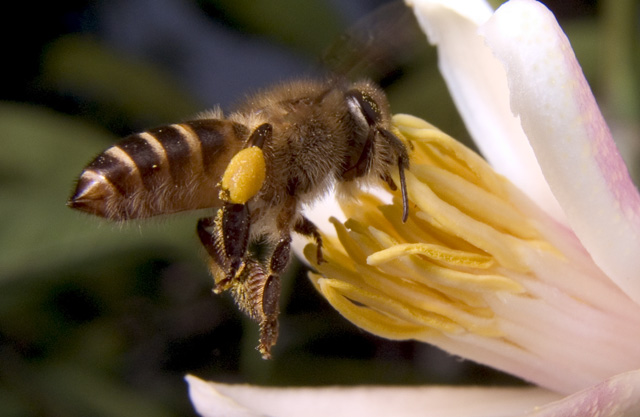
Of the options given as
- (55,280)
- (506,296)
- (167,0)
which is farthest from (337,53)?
(167,0)

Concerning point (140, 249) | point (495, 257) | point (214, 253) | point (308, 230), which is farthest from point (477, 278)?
point (140, 249)

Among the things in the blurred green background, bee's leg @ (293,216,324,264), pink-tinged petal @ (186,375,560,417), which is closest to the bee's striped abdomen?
bee's leg @ (293,216,324,264)

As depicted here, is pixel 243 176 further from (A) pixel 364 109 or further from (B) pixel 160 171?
(A) pixel 364 109

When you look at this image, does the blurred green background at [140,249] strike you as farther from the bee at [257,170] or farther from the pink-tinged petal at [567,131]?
the pink-tinged petal at [567,131]

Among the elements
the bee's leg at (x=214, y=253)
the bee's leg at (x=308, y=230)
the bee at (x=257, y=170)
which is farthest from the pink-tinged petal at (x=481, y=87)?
the bee's leg at (x=214, y=253)

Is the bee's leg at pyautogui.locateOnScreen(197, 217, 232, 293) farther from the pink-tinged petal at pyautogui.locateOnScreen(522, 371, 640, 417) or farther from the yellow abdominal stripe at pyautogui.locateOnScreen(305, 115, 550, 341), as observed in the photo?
the pink-tinged petal at pyautogui.locateOnScreen(522, 371, 640, 417)

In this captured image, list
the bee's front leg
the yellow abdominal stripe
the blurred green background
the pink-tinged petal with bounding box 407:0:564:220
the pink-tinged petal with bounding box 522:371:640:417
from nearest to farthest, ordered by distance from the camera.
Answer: the pink-tinged petal with bounding box 522:371:640:417
the bee's front leg
the yellow abdominal stripe
the pink-tinged petal with bounding box 407:0:564:220
the blurred green background
